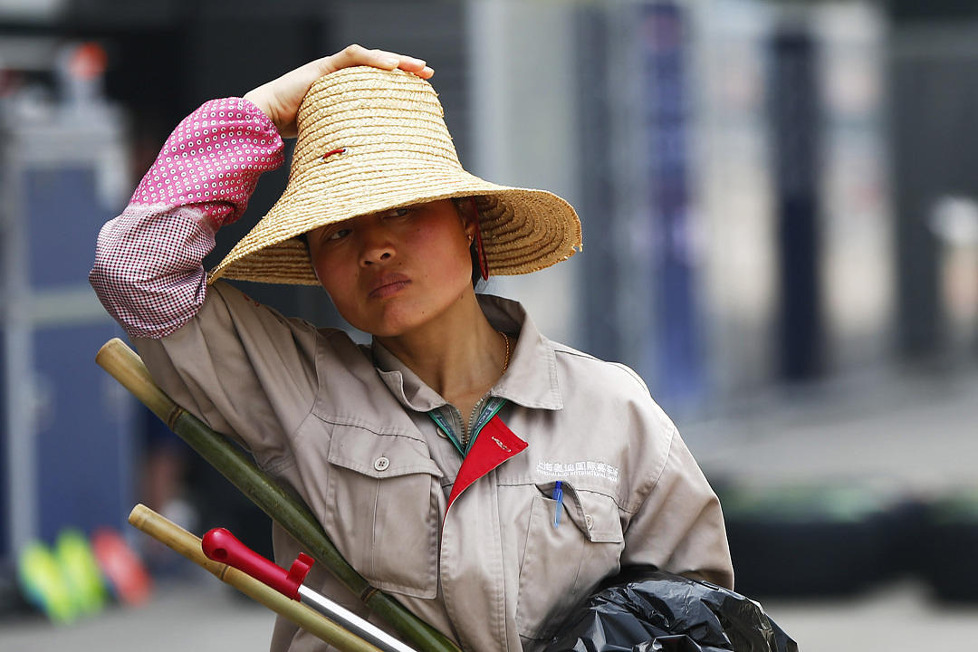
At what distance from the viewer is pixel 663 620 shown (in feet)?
6.76

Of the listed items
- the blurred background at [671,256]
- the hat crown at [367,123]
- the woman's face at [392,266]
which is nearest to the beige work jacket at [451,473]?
the woman's face at [392,266]

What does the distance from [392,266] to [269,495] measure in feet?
1.17

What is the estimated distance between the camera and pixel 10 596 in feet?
20.3

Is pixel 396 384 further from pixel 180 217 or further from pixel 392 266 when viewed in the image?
pixel 180 217

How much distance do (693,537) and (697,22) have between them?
329 inches

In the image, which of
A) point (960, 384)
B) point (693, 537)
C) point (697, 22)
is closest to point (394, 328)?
point (693, 537)

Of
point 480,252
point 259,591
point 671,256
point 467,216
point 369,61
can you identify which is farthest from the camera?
point 671,256

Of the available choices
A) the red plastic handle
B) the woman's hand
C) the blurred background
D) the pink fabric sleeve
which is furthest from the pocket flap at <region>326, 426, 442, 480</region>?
the blurred background

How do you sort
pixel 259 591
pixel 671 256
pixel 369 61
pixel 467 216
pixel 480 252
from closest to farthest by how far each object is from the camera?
pixel 259 591 → pixel 369 61 → pixel 467 216 → pixel 480 252 → pixel 671 256

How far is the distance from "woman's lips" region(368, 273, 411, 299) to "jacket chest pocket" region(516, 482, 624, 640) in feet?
1.10

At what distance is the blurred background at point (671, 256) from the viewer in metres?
6.29

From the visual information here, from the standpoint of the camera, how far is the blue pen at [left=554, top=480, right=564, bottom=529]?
2086mm

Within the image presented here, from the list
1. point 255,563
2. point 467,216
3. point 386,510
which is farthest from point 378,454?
point 467,216

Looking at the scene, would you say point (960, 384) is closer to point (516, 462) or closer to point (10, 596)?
point (10, 596)
